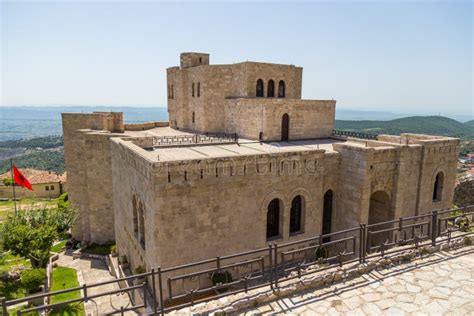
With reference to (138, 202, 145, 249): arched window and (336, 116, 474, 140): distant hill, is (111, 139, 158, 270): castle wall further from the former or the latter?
(336, 116, 474, 140): distant hill

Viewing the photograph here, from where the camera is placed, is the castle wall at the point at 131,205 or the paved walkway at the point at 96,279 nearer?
the castle wall at the point at 131,205

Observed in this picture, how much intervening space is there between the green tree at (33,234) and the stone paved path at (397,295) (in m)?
16.7

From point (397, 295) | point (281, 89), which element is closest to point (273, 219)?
point (397, 295)

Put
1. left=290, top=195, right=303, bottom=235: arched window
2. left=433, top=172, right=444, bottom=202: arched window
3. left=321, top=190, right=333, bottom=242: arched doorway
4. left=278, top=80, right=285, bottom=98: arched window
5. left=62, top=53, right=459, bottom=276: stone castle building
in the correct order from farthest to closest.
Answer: left=278, top=80, right=285, bottom=98: arched window < left=433, top=172, right=444, bottom=202: arched window < left=321, top=190, right=333, bottom=242: arched doorway < left=290, top=195, right=303, bottom=235: arched window < left=62, top=53, right=459, bottom=276: stone castle building

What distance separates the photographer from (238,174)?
37.3ft

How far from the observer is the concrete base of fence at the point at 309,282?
19.9 feet

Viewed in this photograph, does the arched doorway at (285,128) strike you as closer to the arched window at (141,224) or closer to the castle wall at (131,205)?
the castle wall at (131,205)

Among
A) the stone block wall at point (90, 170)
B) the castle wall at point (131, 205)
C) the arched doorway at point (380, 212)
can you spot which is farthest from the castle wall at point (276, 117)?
the castle wall at point (131, 205)

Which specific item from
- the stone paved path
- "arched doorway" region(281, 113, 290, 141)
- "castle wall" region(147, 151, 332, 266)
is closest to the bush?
"castle wall" region(147, 151, 332, 266)

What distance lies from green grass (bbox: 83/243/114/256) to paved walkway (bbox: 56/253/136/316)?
0.54 m

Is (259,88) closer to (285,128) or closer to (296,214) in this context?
(285,128)

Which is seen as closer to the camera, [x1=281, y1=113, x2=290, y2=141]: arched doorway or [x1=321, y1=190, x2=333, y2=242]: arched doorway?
[x1=321, y1=190, x2=333, y2=242]: arched doorway

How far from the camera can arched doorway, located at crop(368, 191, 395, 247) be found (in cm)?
1492

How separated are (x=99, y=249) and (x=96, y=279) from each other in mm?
3467
